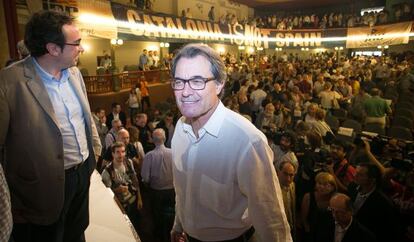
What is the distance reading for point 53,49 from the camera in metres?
1.74

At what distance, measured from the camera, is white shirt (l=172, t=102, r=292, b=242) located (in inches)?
56.9

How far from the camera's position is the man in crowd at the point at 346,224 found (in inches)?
107

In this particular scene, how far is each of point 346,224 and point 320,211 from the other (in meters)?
0.41

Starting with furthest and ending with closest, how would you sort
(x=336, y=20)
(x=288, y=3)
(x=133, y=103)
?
(x=288, y=3) → (x=336, y=20) → (x=133, y=103)

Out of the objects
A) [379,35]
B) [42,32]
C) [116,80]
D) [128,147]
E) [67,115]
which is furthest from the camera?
[379,35]

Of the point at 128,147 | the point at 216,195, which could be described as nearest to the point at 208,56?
the point at 216,195

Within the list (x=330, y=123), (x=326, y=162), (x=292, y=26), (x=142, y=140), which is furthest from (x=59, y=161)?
(x=292, y=26)

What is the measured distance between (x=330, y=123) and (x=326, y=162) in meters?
3.11

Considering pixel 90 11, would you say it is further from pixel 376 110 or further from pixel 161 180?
pixel 376 110

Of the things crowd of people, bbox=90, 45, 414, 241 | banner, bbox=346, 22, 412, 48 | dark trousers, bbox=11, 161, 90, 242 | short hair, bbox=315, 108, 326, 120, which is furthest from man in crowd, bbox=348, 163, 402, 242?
banner, bbox=346, 22, 412, 48

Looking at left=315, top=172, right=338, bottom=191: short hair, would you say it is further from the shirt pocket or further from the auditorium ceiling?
the auditorium ceiling

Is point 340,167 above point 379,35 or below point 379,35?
below

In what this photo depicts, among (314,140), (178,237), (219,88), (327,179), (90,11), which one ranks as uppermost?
(90,11)

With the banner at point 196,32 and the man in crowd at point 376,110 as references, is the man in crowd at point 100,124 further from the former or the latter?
the man in crowd at point 376,110
